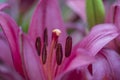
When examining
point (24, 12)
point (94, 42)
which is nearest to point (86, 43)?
point (94, 42)

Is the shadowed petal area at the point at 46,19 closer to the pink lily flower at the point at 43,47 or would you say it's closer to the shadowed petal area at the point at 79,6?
the pink lily flower at the point at 43,47

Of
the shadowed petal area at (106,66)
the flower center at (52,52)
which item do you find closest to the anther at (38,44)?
the flower center at (52,52)

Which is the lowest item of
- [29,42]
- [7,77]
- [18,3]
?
[18,3]

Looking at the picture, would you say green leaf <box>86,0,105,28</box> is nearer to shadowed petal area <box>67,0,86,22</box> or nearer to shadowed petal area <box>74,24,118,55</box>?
shadowed petal area <box>74,24,118,55</box>

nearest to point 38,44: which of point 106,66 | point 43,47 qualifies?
point 43,47

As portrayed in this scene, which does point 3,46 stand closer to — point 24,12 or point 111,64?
point 111,64

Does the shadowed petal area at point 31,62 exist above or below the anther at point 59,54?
above

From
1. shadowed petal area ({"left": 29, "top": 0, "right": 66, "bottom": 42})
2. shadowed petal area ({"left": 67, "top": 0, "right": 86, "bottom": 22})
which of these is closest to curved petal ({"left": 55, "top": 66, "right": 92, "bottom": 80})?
shadowed petal area ({"left": 29, "top": 0, "right": 66, "bottom": 42})

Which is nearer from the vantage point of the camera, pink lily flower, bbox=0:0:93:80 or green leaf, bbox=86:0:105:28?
pink lily flower, bbox=0:0:93:80
